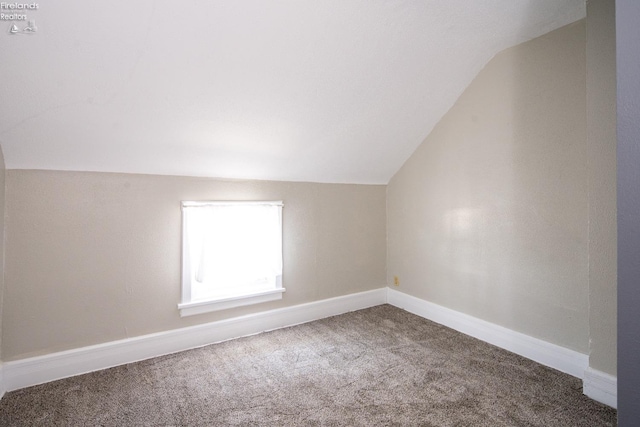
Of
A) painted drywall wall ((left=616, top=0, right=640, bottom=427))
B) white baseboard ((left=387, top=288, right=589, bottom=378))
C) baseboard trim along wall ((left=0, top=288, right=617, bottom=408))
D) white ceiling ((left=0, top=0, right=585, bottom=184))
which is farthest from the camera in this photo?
white baseboard ((left=387, top=288, right=589, bottom=378))

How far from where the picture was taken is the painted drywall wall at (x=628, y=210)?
93 cm

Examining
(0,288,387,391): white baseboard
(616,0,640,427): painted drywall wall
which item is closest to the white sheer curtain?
(0,288,387,391): white baseboard

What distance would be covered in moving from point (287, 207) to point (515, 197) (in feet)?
6.36

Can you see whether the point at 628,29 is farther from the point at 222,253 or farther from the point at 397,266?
the point at 397,266

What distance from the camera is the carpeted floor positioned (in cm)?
180

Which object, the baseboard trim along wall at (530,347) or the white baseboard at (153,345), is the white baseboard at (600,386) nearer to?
the baseboard trim along wall at (530,347)

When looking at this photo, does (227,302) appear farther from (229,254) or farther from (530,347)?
(530,347)

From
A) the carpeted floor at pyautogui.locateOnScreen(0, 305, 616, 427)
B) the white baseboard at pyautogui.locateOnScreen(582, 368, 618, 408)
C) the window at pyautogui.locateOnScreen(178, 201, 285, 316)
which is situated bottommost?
the carpeted floor at pyautogui.locateOnScreen(0, 305, 616, 427)

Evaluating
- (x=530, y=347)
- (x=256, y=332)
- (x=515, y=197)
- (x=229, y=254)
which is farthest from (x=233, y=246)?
(x=530, y=347)

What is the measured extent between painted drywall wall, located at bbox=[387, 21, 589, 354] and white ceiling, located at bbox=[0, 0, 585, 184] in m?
0.26

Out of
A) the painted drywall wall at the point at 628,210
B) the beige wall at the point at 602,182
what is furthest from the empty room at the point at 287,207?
the painted drywall wall at the point at 628,210

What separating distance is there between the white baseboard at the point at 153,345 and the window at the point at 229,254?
0.56ft

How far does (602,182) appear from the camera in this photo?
1972 millimetres

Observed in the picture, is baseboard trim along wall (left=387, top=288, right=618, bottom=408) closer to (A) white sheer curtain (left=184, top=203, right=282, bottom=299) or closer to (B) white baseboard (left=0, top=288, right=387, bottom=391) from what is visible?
(B) white baseboard (left=0, top=288, right=387, bottom=391)
